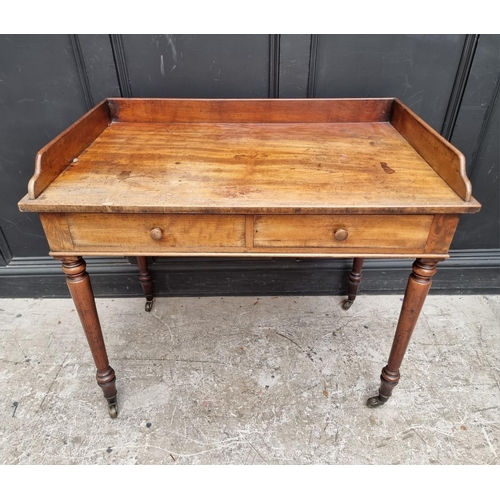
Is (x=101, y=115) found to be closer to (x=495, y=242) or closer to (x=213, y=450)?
(x=213, y=450)

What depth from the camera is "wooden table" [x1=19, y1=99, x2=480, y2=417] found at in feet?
3.81

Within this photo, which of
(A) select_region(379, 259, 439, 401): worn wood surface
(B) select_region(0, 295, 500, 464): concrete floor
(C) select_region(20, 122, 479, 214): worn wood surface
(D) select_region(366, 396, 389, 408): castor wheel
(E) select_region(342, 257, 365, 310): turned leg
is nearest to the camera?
(C) select_region(20, 122, 479, 214): worn wood surface

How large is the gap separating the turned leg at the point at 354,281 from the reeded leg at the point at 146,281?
3.56 ft

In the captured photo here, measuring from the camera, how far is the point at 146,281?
2.17 meters

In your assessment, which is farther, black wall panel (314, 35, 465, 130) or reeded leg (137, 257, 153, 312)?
reeded leg (137, 257, 153, 312)

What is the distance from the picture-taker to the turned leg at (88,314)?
133 centimetres

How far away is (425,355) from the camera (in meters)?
1.94

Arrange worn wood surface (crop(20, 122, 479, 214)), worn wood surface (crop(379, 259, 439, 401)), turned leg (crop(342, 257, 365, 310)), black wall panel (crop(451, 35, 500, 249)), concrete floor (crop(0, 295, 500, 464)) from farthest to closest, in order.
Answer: turned leg (crop(342, 257, 365, 310)) < black wall panel (crop(451, 35, 500, 249)) < concrete floor (crop(0, 295, 500, 464)) < worn wood surface (crop(379, 259, 439, 401)) < worn wood surface (crop(20, 122, 479, 214))

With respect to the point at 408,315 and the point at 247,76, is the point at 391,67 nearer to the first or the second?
the point at 247,76

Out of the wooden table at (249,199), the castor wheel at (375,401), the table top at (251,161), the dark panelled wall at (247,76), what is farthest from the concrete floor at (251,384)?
the table top at (251,161)

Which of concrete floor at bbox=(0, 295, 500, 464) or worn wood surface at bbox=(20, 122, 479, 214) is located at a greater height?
worn wood surface at bbox=(20, 122, 479, 214)

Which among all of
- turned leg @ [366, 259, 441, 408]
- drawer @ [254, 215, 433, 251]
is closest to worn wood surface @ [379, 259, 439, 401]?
turned leg @ [366, 259, 441, 408]

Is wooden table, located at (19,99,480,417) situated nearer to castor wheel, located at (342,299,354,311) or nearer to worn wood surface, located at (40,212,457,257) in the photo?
worn wood surface, located at (40,212,457,257)

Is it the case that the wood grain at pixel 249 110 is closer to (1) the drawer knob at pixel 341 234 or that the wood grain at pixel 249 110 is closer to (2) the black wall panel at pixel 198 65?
(2) the black wall panel at pixel 198 65
